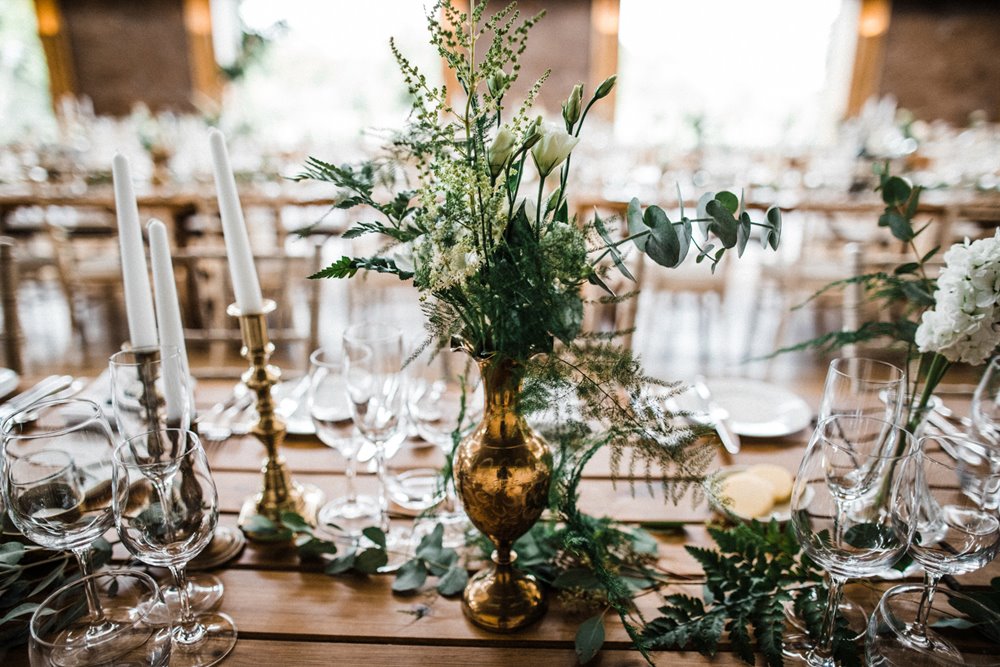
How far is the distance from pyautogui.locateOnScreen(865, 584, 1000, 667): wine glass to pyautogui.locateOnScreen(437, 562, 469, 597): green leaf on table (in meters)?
0.49

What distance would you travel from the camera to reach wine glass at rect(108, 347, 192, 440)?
950mm

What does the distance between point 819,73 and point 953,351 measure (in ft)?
27.2

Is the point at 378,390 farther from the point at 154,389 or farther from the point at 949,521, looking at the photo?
the point at 949,521

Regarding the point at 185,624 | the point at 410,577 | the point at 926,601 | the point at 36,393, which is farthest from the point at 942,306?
the point at 36,393

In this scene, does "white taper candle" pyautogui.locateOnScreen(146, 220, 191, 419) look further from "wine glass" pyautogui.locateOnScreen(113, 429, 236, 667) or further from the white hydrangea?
the white hydrangea

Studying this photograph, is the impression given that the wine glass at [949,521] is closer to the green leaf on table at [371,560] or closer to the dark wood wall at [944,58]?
the green leaf on table at [371,560]

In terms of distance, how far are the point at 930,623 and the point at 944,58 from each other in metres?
8.79

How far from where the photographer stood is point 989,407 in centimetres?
115

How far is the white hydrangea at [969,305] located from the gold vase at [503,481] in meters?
0.53

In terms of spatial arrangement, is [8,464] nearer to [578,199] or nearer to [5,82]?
[578,199]

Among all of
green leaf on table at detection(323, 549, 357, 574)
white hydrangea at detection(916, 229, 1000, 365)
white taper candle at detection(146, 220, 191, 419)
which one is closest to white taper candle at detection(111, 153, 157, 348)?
white taper candle at detection(146, 220, 191, 419)

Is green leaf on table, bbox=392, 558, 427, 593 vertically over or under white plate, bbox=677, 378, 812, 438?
under

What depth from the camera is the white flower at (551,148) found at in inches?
26.8

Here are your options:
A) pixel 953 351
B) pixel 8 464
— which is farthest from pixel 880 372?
pixel 8 464
